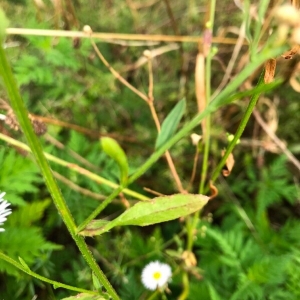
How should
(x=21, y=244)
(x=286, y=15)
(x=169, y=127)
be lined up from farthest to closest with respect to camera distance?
(x=21, y=244)
(x=169, y=127)
(x=286, y=15)

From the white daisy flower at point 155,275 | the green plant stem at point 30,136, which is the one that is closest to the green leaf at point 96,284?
the green plant stem at point 30,136

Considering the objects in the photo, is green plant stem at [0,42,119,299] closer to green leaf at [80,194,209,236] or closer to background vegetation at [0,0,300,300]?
green leaf at [80,194,209,236]

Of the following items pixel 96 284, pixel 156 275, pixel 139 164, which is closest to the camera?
pixel 96 284

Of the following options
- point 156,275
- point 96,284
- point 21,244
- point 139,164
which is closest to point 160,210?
point 96,284

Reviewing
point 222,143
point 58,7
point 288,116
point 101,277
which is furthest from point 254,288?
point 58,7

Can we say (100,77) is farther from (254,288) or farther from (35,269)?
Answer: (254,288)

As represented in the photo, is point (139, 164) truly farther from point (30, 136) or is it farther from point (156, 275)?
point (30, 136)
